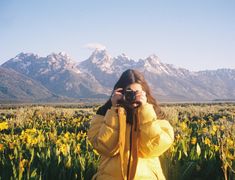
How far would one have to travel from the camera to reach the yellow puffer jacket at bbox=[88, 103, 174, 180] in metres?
2.98

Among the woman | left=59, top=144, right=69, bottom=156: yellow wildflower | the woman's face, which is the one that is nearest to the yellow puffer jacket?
the woman

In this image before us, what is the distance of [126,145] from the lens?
3.10 meters

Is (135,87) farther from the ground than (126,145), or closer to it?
farther from the ground

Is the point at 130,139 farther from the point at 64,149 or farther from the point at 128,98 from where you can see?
the point at 64,149

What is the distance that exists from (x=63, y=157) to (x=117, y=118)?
1415 millimetres

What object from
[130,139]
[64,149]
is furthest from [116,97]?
[64,149]

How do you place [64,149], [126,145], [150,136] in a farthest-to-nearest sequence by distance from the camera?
[64,149] < [126,145] < [150,136]

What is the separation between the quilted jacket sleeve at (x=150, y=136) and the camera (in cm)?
298

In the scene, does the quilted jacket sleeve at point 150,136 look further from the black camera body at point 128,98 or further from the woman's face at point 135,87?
the woman's face at point 135,87

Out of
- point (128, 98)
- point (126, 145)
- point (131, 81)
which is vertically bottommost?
point (126, 145)

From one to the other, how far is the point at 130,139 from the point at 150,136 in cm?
16

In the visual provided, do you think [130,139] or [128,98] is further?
[128,98]

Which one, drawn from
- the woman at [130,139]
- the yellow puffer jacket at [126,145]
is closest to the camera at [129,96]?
the woman at [130,139]

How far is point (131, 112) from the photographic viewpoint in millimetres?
3186
